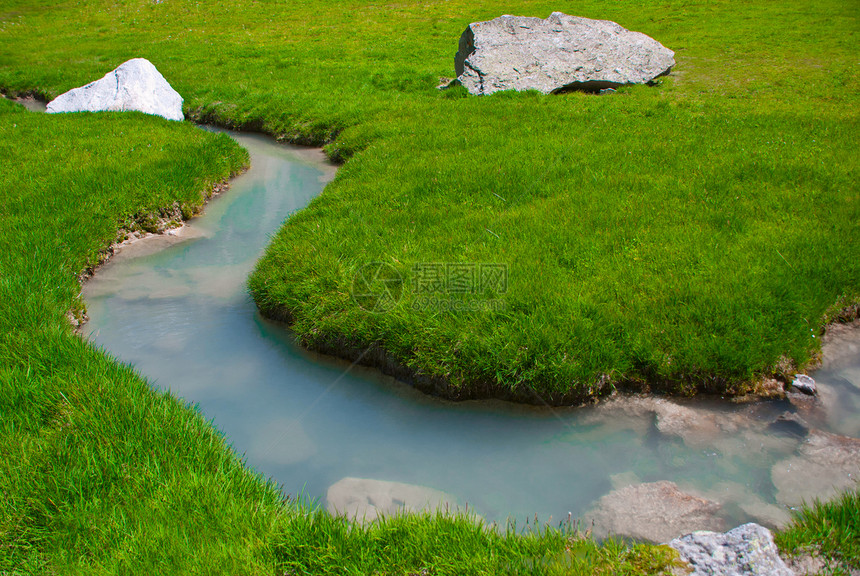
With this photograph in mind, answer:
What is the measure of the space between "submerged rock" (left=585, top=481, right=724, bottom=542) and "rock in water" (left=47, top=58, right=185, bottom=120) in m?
15.9

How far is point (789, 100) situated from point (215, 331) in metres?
13.4

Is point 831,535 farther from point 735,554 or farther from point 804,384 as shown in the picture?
point 804,384

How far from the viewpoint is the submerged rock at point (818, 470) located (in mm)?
4172

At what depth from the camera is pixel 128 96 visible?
16.2 meters

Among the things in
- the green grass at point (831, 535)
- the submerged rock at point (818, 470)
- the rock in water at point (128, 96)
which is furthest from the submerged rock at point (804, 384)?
the rock in water at point (128, 96)

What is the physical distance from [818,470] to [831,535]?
107cm

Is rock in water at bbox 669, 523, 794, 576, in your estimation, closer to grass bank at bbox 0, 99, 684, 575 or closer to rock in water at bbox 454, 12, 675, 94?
grass bank at bbox 0, 99, 684, 575

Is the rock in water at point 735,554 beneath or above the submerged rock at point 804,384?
above

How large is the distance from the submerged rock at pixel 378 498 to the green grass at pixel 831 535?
2189 mm

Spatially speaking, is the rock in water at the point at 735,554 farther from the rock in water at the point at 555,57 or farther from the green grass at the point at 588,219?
the rock in water at the point at 555,57

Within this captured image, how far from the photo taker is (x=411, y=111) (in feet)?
45.9

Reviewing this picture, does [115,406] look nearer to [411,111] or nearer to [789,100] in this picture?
[411,111]

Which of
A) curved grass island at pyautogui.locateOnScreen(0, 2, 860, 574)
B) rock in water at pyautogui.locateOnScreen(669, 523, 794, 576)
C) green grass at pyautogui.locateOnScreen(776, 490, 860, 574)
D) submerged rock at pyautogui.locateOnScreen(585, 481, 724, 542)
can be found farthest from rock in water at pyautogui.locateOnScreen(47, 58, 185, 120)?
green grass at pyautogui.locateOnScreen(776, 490, 860, 574)

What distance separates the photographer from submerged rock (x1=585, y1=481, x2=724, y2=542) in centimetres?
394
